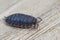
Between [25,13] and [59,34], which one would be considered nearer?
[59,34]

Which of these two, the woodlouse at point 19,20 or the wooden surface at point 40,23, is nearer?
the wooden surface at point 40,23

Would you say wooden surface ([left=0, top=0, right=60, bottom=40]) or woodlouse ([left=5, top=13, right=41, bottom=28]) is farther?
woodlouse ([left=5, top=13, right=41, bottom=28])

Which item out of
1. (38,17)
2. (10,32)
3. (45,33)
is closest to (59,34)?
(45,33)

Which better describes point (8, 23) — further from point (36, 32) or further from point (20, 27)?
point (36, 32)

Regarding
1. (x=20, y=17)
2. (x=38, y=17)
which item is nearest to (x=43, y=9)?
(x=38, y=17)

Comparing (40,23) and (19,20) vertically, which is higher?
(19,20)

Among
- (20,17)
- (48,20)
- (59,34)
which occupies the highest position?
(20,17)

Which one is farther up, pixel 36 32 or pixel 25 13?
pixel 25 13
